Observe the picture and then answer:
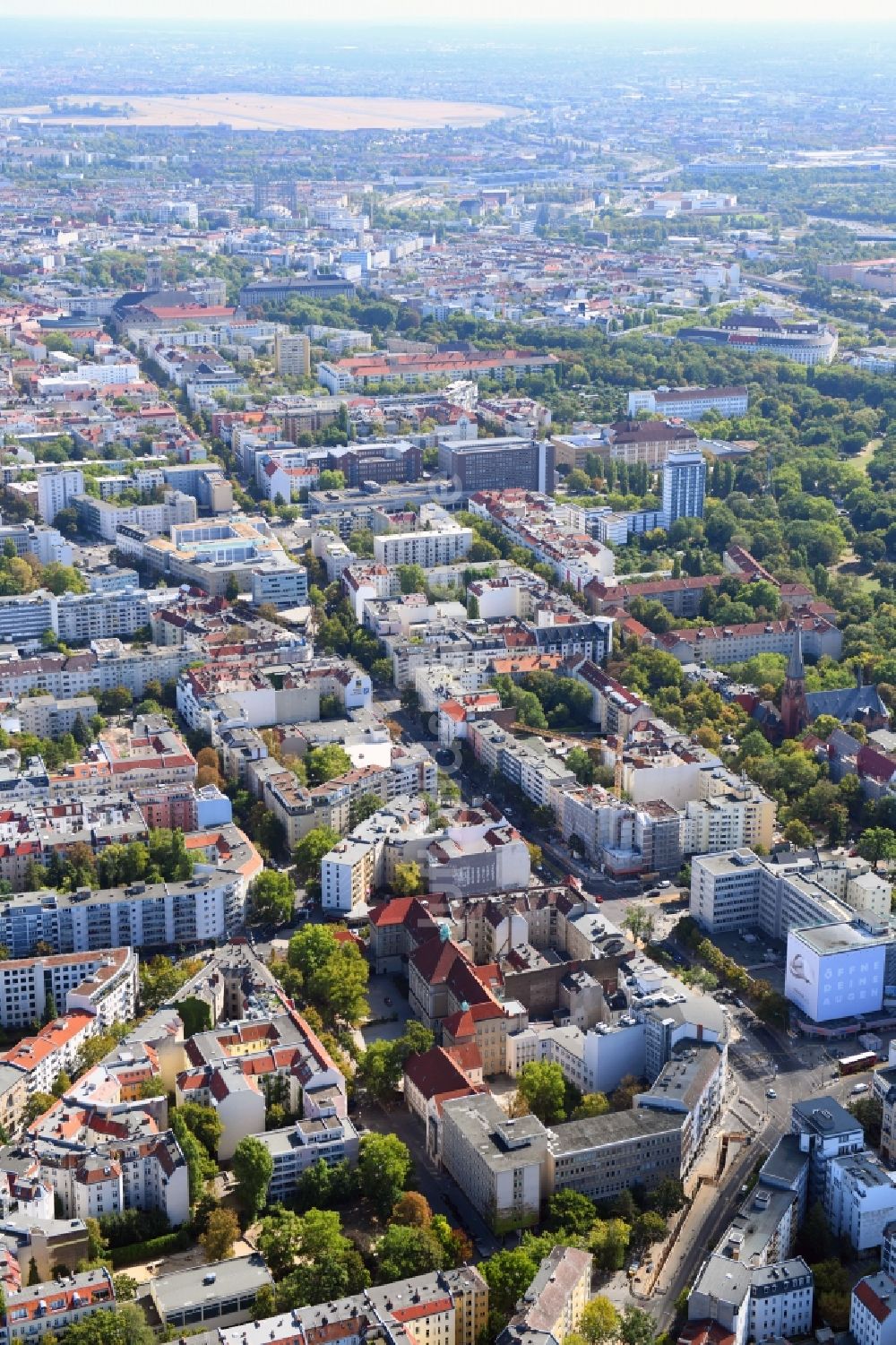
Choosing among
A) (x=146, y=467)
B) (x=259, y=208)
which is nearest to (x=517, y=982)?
(x=146, y=467)

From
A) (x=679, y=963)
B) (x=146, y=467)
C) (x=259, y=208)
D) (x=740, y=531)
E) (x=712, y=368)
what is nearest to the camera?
(x=679, y=963)

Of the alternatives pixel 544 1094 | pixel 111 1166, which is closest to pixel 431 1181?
pixel 544 1094

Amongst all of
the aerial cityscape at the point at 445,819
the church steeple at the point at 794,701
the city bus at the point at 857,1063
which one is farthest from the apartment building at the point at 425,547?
the city bus at the point at 857,1063

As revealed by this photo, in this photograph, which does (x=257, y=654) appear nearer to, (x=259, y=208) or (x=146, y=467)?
(x=146, y=467)

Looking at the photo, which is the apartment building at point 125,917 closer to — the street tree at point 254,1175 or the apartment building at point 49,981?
the apartment building at point 49,981

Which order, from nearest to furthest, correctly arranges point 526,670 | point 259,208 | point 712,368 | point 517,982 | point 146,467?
point 517,982
point 526,670
point 146,467
point 712,368
point 259,208
